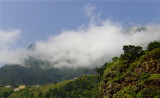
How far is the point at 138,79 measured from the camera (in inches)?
1998


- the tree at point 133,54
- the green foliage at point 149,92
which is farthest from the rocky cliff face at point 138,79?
the tree at point 133,54

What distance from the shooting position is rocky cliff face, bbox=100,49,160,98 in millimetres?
44669

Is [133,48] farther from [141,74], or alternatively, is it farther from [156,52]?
[141,74]

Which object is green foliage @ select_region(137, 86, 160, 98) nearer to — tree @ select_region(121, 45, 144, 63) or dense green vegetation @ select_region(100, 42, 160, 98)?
dense green vegetation @ select_region(100, 42, 160, 98)

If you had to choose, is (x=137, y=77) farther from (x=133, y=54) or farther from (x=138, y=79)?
(x=133, y=54)

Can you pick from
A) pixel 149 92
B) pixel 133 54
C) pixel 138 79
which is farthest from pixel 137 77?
pixel 133 54

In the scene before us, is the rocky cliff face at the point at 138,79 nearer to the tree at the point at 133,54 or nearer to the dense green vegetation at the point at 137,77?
the dense green vegetation at the point at 137,77

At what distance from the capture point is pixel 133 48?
72.8 meters

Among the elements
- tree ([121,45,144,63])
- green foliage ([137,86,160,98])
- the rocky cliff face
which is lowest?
green foliage ([137,86,160,98])

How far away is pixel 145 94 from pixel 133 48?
101 ft

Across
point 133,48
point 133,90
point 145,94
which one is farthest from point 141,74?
point 133,48

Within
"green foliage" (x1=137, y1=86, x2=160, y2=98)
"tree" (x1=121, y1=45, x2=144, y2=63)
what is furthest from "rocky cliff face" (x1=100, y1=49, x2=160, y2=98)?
"tree" (x1=121, y1=45, x2=144, y2=63)

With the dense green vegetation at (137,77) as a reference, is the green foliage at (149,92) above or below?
below

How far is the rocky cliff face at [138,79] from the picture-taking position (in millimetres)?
44669
